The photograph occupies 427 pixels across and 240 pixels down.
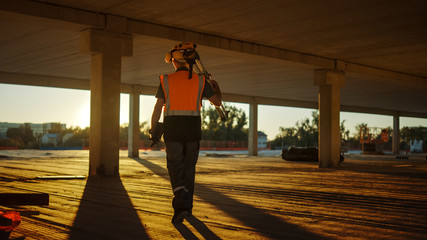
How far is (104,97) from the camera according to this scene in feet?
43.5

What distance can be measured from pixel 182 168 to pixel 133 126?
24.1 m

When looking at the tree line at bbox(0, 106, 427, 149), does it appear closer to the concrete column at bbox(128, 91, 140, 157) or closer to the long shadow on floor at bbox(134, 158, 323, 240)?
the concrete column at bbox(128, 91, 140, 157)

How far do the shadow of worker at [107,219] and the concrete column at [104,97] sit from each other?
4766mm

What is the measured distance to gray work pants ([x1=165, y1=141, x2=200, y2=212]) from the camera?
5.58 m

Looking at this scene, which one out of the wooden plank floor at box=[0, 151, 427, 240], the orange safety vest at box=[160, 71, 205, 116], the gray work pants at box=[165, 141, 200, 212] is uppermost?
the orange safety vest at box=[160, 71, 205, 116]

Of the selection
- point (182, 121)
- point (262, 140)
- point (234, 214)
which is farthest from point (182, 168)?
point (262, 140)

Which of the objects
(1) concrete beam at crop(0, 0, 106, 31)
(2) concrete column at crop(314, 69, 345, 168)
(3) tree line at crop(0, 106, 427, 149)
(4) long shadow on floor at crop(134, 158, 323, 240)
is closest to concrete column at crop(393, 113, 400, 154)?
(3) tree line at crop(0, 106, 427, 149)

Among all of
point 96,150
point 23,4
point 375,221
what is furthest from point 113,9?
point 375,221

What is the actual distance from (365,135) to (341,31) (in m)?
A: 32.4

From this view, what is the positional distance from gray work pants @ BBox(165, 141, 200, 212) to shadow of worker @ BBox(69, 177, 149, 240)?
0.54m

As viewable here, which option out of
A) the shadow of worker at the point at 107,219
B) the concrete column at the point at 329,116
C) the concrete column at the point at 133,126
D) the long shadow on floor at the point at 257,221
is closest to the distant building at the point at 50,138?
the concrete column at the point at 133,126

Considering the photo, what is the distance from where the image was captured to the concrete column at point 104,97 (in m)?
13.2

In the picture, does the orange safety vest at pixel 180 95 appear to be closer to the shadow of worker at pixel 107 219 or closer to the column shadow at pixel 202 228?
the column shadow at pixel 202 228

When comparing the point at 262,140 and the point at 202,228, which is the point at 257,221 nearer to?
the point at 202,228
